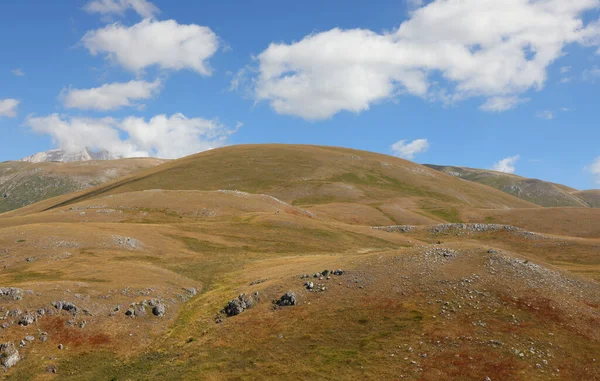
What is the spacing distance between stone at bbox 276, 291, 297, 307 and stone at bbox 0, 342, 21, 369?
27.7 m

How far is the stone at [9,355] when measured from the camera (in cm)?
4047

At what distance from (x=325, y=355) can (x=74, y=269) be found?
44870 millimetres

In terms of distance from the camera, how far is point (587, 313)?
45.5 metres

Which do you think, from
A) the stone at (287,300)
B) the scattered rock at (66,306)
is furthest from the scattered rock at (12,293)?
the stone at (287,300)

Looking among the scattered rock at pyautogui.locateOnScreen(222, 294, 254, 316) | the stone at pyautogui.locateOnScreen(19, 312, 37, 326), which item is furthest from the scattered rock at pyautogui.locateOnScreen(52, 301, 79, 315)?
the scattered rock at pyautogui.locateOnScreen(222, 294, 254, 316)

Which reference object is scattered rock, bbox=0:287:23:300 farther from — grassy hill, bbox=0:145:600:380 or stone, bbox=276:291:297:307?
stone, bbox=276:291:297:307

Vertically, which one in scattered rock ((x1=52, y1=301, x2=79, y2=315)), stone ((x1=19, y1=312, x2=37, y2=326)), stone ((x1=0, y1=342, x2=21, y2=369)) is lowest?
stone ((x1=0, y1=342, x2=21, y2=369))

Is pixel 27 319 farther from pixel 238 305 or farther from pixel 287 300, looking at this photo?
pixel 287 300

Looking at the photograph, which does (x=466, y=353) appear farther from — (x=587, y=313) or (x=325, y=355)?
(x=587, y=313)

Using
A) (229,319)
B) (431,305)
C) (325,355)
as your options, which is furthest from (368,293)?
(229,319)

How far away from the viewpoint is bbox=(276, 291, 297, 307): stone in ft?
171

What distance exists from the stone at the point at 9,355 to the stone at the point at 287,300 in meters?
27.7

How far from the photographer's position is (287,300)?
5238 centimetres

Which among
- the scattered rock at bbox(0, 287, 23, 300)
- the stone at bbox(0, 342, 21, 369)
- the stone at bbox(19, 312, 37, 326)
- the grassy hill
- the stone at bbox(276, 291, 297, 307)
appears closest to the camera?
the grassy hill
